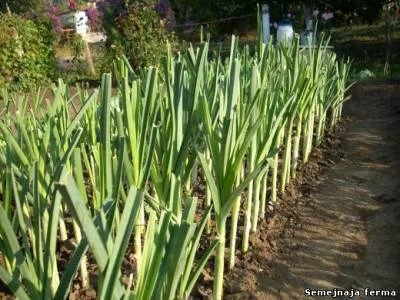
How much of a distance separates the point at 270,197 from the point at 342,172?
1.90ft

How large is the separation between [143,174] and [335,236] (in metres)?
0.95

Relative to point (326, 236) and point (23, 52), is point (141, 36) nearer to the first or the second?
point (23, 52)

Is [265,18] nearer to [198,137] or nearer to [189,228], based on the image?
[198,137]

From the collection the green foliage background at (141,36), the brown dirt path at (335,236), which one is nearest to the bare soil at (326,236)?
the brown dirt path at (335,236)

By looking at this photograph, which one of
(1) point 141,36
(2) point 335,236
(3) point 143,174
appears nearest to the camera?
(3) point 143,174

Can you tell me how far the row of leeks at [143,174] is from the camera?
0.79 m

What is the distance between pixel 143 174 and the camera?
125cm

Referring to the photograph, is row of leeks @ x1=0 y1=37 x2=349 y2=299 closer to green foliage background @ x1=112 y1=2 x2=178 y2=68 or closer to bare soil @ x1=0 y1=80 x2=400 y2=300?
bare soil @ x1=0 y1=80 x2=400 y2=300

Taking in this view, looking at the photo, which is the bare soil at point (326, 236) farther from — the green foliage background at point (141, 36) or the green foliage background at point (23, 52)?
the green foliage background at point (23, 52)

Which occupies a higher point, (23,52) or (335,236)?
(23,52)

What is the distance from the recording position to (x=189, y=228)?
81 centimetres

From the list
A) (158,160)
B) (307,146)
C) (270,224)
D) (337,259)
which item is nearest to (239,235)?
(270,224)

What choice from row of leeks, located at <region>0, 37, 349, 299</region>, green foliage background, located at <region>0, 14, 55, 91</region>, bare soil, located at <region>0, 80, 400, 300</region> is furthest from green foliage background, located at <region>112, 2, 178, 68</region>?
row of leeks, located at <region>0, 37, 349, 299</region>

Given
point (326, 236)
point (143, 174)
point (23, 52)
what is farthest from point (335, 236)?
point (23, 52)
